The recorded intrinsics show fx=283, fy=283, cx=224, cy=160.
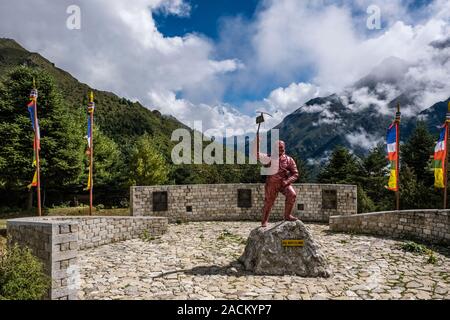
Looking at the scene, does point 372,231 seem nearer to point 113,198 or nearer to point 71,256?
point 71,256

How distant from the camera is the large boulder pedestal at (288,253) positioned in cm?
802

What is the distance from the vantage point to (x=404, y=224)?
12.2m

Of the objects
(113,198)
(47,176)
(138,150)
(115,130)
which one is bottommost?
(113,198)

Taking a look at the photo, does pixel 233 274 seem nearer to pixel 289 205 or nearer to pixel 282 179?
pixel 289 205

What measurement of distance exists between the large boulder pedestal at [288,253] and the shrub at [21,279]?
17.3 feet

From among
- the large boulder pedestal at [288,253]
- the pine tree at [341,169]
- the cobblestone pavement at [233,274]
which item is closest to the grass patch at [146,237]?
the cobblestone pavement at [233,274]

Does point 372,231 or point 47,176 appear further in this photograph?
point 47,176

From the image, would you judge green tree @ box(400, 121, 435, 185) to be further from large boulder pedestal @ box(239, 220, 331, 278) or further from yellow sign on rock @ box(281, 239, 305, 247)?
yellow sign on rock @ box(281, 239, 305, 247)

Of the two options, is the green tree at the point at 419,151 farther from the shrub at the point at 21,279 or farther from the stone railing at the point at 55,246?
the shrub at the point at 21,279

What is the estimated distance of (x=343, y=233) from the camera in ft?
43.8

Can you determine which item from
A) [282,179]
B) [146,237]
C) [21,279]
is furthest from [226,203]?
[21,279]
